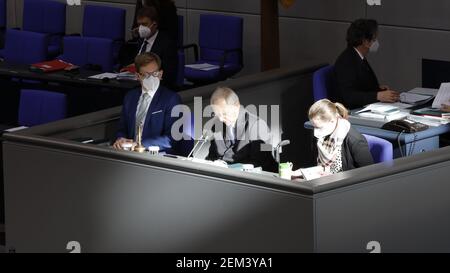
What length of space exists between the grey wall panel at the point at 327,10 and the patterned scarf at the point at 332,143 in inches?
153

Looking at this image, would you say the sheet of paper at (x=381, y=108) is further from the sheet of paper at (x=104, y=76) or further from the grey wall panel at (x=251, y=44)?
the grey wall panel at (x=251, y=44)

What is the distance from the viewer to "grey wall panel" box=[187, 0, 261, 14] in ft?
36.3

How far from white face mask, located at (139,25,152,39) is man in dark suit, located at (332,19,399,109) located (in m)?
1.73

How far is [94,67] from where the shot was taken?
997cm

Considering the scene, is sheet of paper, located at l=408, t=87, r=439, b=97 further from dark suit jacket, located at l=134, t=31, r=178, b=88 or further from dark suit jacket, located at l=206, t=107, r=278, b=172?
dark suit jacket, located at l=134, t=31, r=178, b=88

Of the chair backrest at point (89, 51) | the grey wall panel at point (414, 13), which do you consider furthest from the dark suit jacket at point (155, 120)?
the grey wall panel at point (414, 13)

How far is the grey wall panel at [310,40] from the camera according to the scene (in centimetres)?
1044

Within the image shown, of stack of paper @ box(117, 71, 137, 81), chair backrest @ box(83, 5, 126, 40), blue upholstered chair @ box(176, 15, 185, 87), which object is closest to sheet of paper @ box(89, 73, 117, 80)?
stack of paper @ box(117, 71, 137, 81)

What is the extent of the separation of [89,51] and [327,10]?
88.1 inches

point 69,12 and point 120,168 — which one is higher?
point 69,12
